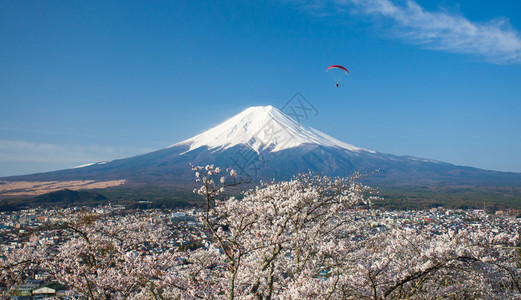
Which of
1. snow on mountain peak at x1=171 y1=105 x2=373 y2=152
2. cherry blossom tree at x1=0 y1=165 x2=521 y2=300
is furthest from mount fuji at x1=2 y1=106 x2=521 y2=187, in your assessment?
cherry blossom tree at x1=0 y1=165 x2=521 y2=300

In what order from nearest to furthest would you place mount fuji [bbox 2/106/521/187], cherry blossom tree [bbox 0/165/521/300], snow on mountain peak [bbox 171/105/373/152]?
cherry blossom tree [bbox 0/165/521/300], mount fuji [bbox 2/106/521/187], snow on mountain peak [bbox 171/105/373/152]

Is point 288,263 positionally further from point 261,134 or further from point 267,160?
point 261,134

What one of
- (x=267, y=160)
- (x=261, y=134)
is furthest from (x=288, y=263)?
(x=261, y=134)

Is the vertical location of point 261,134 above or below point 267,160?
above

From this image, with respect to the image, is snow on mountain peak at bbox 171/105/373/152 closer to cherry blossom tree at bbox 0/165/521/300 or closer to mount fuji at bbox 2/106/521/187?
mount fuji at bbox 2/106/521/187

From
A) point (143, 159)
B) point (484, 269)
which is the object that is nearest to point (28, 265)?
point (484, 269)

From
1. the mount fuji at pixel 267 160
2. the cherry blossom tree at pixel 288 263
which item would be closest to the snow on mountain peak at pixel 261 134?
the mount fuji at pixel 267 160

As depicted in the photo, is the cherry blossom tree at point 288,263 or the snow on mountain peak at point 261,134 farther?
the snow on mountain peak at point 261,134

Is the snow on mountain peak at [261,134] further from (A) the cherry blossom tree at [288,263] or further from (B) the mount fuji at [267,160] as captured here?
(A) the cherry blossom tree at [288,263]
